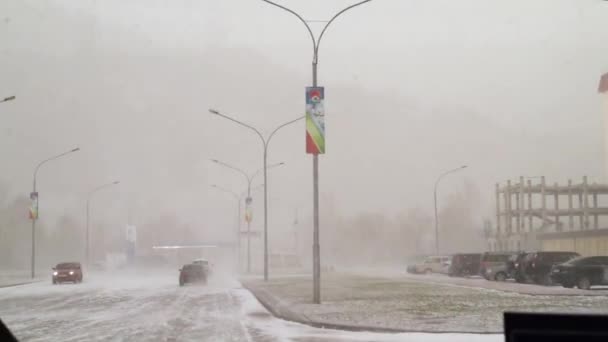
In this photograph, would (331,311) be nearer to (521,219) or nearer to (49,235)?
(521,219)

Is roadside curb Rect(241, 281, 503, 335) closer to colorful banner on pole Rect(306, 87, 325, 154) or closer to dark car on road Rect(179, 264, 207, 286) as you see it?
colorful banner on pole Rect(306, 87, 325, 154)

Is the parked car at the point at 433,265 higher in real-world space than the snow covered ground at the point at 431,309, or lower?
lower

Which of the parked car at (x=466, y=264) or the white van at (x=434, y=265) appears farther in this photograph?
the white van at (x=434, y=265)

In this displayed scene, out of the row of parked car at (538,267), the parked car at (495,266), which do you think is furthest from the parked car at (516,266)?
the parked car at (495,266)

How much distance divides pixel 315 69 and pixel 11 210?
73.7 meters

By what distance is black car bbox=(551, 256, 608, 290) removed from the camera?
31.8 metres

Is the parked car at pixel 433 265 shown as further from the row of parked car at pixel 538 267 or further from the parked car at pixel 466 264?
the parked car at pixel 466 264

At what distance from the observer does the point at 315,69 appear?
26203 millimetres

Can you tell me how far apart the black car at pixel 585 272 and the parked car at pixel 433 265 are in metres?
26.1

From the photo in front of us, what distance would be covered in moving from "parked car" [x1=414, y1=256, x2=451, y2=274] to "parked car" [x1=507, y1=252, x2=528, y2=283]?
17329 millimetres

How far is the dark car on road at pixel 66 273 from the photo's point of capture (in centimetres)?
5044

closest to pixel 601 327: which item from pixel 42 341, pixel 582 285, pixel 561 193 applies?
pixel 42 341

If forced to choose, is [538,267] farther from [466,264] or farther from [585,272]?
[466,264]

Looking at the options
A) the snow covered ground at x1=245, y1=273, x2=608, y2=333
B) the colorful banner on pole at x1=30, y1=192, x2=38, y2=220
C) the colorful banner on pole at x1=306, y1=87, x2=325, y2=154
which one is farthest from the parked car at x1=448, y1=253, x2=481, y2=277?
the colorful banner on pole at x1=30, y1=192, x2=38, y2=220
